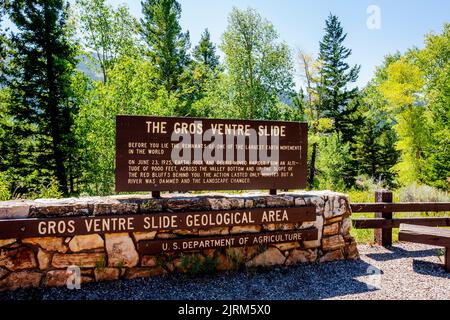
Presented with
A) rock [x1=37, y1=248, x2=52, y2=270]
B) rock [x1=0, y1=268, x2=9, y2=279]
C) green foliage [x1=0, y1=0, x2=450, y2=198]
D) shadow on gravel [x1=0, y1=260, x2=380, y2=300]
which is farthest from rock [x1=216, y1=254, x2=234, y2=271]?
green foliage [x1=0, y1=0, x2=450, y2=198]

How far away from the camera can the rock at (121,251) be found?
14.9 feet

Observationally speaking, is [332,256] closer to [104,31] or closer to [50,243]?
[50,243]

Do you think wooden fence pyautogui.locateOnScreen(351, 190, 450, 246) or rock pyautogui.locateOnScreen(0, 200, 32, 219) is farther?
wooden fence pyautogui.locateOnScreen(351, 190, 450, 246)

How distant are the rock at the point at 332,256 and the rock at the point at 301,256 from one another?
0.62 ft

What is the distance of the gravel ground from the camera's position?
13.6 feet

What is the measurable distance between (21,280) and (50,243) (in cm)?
59

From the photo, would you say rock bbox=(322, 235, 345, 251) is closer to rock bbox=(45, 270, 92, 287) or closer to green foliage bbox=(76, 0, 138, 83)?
rock bbox=(45, 270, 92, 287)

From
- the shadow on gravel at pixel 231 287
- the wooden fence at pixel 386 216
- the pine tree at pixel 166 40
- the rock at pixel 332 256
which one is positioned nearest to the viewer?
the shadow on gravel at pixel 231 287

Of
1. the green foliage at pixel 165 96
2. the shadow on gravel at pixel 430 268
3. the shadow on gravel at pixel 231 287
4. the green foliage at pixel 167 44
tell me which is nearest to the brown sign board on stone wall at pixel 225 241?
the shadow on gravel at pixel 231 287

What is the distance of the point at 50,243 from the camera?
4289mm

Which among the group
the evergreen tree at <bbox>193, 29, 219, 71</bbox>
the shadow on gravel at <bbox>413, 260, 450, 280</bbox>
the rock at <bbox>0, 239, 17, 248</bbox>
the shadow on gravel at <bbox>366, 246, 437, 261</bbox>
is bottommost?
the shadow on gravel at <bbox>366, 246, 437, 261</bbox>

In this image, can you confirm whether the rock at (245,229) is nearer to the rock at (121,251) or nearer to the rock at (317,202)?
the rock at (317,202)

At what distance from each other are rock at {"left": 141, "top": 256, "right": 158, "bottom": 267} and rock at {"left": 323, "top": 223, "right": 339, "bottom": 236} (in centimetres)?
305
